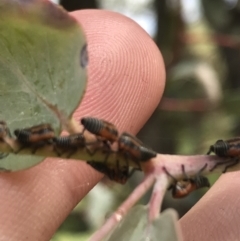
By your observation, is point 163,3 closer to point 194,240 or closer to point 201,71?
point 201,71

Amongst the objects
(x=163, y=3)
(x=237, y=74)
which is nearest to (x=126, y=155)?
(x=163, y=3)

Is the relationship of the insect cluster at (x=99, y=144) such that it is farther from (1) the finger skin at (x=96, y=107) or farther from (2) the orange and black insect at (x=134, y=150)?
(1) the finger skin at (x=96, y=107)

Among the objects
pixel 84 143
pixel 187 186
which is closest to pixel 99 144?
pixel 84 143

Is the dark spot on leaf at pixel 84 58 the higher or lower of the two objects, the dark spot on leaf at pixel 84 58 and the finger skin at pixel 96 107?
the higher

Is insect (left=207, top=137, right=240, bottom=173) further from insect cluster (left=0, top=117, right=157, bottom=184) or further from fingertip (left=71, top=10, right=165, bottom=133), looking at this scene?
fingertip (left=71, top=10, right=165, bottom=133)

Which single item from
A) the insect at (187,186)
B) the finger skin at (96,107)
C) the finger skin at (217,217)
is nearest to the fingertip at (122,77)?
the finger skin at (96,107)

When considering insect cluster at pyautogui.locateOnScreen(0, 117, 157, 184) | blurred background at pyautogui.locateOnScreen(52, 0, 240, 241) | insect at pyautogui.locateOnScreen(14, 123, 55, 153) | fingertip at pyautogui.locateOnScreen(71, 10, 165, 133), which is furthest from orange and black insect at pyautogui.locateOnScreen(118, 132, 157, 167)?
blurred background at pyautogui.locateOnScreen(52, 0, 240, 241)
